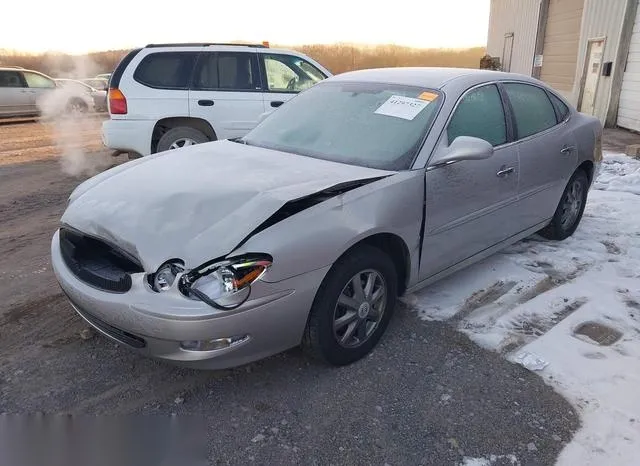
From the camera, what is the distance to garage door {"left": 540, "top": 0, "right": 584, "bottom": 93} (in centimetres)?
1342

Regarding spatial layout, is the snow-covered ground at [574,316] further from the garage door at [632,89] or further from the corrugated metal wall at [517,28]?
the corrugated metal wall at [517,28]

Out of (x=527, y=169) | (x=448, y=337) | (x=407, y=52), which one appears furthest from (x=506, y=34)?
(x=407, y=52)

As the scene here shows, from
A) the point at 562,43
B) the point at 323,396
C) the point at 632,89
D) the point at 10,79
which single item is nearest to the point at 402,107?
the point at 323,396

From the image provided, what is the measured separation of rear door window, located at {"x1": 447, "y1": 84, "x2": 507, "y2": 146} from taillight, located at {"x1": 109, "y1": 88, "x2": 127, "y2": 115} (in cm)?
493

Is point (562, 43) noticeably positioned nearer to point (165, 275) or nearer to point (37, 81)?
point (165, 275)

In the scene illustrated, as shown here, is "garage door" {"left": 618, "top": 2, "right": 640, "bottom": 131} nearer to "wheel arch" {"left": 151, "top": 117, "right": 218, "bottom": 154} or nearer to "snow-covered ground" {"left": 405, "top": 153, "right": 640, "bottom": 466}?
"snow-covered ground" {"left": 405, "top": 153, "right": 640, "bottom": 466}

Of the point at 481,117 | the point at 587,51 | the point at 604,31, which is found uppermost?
the point at 604,31

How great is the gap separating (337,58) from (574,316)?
4165cm

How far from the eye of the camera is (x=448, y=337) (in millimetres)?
3311

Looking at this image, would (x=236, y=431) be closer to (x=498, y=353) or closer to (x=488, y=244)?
(x=498, y=353)

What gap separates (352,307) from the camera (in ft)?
9.58

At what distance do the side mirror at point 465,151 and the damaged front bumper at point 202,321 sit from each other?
1150mm

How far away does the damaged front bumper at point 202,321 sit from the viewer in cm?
236

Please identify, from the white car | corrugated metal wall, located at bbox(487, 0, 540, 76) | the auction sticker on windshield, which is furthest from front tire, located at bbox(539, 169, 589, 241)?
the white car
